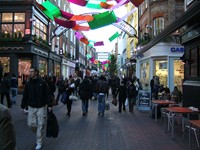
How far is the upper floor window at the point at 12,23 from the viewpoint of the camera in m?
Result: 25.8

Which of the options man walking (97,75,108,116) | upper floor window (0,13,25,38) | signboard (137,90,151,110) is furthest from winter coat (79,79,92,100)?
upper floor window (0,13,25,38)

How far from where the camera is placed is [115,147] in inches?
281

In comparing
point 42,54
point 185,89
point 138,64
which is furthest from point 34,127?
point 138,64

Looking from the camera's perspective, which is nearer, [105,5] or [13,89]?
[105,5]

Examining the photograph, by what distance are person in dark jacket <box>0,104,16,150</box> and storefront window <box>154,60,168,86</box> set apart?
24.3m

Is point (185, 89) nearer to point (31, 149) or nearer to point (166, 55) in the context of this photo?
point (31, 149)

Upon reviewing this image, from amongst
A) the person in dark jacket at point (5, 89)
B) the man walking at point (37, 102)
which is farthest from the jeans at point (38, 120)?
the person in dark jacket at point (5, 89)

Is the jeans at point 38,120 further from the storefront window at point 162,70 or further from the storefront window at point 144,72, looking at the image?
the storefront window at point 144,72

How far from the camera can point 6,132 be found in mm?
2256

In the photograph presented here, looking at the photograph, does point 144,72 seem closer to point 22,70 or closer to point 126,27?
point 126,27

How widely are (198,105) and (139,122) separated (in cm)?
238

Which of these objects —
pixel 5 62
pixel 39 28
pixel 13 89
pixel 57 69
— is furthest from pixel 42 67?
pixel 13 89

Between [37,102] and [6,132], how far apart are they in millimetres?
4683

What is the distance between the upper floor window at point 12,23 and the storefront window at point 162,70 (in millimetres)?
12329
